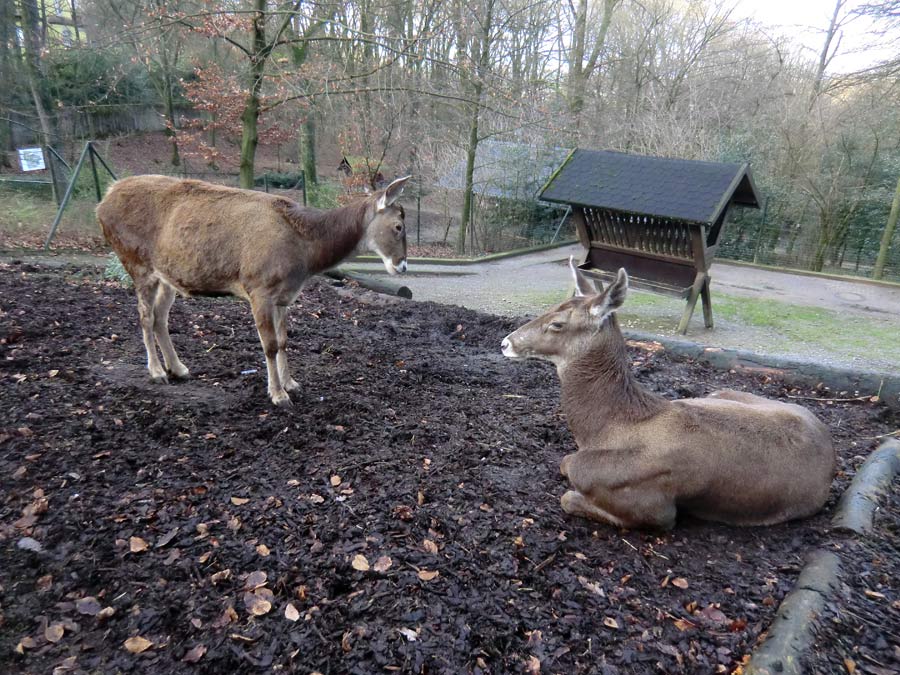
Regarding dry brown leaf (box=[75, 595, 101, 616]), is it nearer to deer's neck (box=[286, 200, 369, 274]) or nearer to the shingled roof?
deer's neck (box=[286, 200, 369, 274])

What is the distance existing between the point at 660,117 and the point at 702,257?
14.2 metres

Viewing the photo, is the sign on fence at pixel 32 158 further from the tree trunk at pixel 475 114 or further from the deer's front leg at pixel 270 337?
the deer's front leg at pixel 270 337

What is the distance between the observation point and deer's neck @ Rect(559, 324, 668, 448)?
357 cm

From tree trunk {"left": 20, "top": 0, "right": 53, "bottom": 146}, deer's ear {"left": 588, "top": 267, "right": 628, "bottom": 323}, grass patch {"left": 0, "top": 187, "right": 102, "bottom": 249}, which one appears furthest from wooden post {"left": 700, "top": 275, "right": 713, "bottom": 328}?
tree trunk {"left": 20, "top": 0, "right": 53, "bottom": 146}

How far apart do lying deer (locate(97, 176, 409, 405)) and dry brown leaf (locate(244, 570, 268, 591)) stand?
2104 mm

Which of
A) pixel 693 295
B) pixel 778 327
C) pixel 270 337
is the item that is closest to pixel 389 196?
pixel 270 337

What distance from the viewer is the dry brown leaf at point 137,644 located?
8.11 ft

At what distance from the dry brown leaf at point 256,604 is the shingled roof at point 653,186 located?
772cm

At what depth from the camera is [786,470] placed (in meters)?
3.33

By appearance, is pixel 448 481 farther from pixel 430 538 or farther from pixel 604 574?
pixel 604 574

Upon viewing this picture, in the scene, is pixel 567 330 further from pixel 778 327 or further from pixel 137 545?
pixel 778 327

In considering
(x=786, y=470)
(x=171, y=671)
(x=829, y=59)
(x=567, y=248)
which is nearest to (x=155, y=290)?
(x=171, y=671)

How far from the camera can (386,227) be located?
210 inches

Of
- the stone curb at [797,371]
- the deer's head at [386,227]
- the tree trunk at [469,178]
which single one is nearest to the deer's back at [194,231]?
the deer's head at [386,227]
